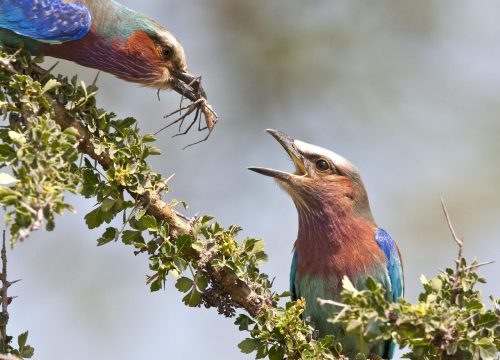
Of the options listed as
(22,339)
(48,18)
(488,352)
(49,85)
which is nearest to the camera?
(488,352)

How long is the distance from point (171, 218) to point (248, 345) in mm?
684

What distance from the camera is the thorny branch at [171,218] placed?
143 inches

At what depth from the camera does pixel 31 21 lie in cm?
467

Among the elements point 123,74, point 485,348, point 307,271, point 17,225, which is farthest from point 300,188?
point 17,225

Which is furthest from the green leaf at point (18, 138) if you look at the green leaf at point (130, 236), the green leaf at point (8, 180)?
the green leaf at point (130, 236)

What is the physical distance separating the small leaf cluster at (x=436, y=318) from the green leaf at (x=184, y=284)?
3.12 ft

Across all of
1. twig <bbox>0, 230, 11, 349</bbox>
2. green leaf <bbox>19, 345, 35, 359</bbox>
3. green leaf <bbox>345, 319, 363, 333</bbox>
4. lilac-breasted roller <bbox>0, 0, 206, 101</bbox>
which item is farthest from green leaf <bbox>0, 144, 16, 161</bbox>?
lilac-breasted roller <bbox>0, 0, 206, 101</bbox>

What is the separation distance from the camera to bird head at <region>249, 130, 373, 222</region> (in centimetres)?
506

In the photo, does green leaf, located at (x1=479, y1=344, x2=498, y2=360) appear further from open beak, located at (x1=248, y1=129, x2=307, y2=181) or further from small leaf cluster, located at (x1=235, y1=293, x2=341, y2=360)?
open beak, located at (x1=248, y1=129, x2=307, y2=181)

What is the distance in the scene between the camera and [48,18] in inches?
188

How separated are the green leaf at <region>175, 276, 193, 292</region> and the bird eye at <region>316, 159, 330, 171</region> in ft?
5.93

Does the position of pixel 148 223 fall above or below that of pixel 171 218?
below

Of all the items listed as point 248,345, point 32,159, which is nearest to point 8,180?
point 32,159

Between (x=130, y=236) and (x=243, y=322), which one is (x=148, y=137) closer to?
(x=130, y=236)
